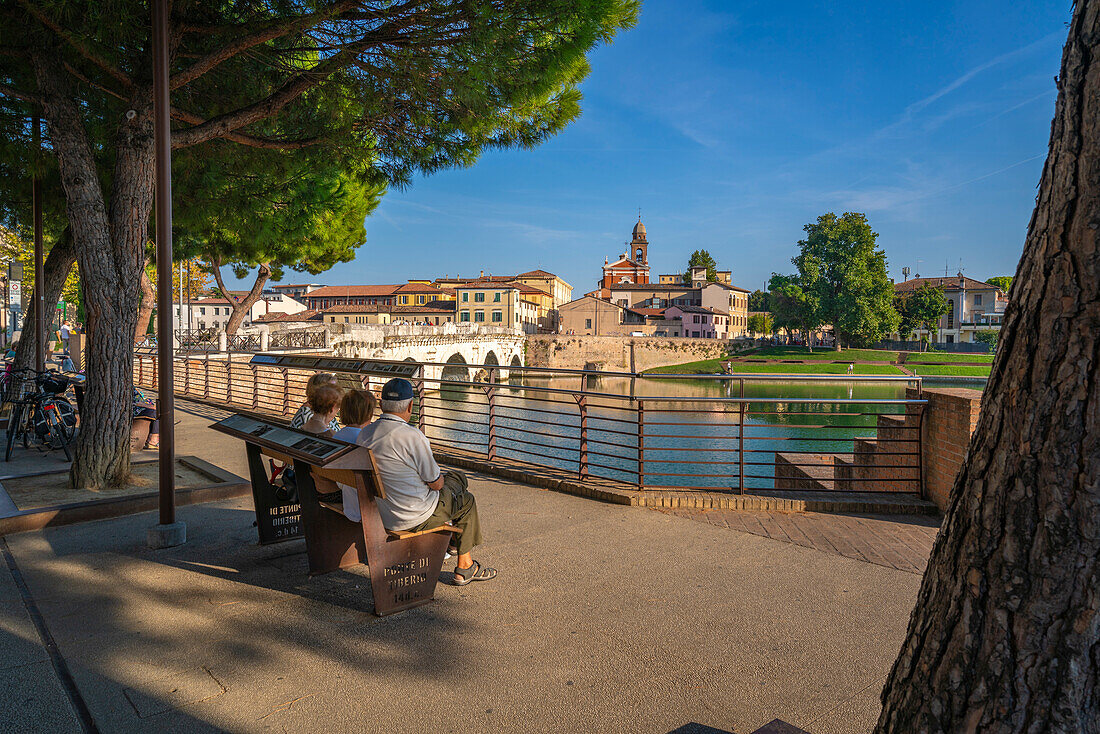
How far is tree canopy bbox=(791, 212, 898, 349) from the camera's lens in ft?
204

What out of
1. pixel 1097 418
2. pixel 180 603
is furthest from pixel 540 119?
pixel 1097 418

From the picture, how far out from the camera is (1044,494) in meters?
1.40

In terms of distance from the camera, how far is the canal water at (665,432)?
20.0ft

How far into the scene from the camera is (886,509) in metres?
5.87

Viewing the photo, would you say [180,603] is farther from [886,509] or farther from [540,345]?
[540,345]

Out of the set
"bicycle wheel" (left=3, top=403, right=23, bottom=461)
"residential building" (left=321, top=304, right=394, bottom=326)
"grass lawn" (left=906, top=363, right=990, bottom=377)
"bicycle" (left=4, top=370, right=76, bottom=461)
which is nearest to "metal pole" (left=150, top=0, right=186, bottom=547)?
"bicycle" (left=4, top=370, right=76, bottom=461)

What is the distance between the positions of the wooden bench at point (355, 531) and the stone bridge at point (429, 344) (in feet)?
65.7

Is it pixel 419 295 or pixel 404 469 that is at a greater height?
pixel 419 295

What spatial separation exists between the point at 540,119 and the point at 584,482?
156 inches

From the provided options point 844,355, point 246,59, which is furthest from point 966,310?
point 246,59

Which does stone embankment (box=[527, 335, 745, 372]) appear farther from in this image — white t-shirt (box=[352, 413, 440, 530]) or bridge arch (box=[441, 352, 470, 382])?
white t-shirt (box=[352, 413, 440, 530])

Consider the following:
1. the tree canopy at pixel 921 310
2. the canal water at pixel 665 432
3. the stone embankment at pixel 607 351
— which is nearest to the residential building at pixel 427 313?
the stone embankment at pixel 607 351

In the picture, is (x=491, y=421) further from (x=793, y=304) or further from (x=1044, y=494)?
(x=793, y=304)

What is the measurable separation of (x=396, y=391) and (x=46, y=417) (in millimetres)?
6608
